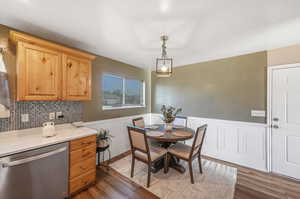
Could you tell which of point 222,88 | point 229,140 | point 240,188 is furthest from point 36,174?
point 222,88

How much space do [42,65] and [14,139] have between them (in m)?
1.07

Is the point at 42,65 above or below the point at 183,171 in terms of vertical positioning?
above

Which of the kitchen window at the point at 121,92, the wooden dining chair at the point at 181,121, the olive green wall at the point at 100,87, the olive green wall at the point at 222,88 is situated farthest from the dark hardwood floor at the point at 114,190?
the olive green wall at the point at 222,88

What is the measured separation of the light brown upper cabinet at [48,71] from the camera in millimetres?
1596

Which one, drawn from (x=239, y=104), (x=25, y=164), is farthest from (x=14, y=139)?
(x=239, y=104)

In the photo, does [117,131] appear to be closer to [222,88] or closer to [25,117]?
[25,117]

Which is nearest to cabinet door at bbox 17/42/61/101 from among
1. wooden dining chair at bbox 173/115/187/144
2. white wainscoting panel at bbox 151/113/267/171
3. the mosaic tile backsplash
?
the mosaic tile backsplash

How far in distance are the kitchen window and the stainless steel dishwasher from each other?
4.78 feet

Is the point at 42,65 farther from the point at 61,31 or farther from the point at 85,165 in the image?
the point at 85,165

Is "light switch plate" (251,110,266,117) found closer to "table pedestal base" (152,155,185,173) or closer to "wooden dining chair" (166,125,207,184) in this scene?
"wooden dining chair" (166,125,207,184)

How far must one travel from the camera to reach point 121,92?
3.48m

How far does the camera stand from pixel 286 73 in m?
2.32

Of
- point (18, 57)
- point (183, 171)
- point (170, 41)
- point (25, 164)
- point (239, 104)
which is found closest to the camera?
point (25, 164)

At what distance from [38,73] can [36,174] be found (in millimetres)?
1314
